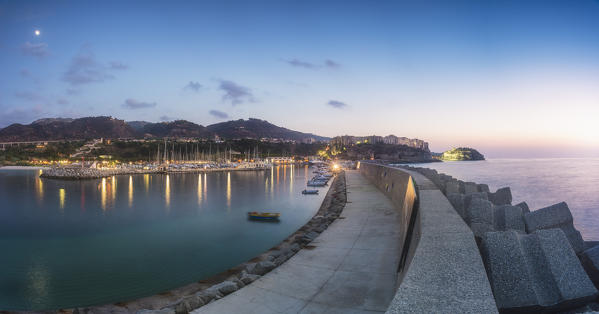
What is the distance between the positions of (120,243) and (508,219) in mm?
18692

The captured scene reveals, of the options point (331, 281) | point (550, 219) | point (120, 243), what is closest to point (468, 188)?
point (550, 219)

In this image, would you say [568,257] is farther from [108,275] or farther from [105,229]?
[105,229]

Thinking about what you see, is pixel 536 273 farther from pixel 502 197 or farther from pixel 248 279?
pixel 502 197

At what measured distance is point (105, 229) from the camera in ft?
69.9

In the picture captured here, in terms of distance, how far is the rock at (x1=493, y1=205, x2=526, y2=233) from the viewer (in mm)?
5715

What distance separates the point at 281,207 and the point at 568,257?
88.2ft

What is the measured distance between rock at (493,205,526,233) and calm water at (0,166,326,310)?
34.1ft

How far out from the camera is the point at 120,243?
17547 millimetres

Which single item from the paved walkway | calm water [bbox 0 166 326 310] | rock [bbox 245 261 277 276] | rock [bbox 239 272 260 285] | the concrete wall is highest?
the concrete wall

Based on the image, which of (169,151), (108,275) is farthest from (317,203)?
→ (169,151)

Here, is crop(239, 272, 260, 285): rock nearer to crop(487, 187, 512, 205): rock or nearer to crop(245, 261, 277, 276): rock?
crop(245, 261, 277, 276): rock

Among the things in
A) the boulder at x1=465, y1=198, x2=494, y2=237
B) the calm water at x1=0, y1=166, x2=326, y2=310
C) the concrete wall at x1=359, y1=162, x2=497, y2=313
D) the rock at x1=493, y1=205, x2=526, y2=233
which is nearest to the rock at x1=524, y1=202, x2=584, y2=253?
the rock at x1=493, y1=205, x2=526, y2=233

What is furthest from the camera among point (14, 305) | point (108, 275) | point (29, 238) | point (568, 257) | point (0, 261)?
point (29, 238)

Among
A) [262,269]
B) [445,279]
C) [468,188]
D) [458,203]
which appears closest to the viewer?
[445,279]
